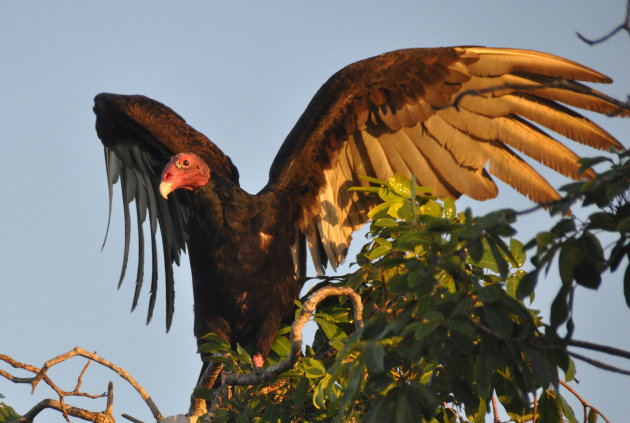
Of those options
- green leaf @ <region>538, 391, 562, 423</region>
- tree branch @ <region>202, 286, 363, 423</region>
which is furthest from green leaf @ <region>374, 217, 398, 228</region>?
green leaf @ <region>538, 391, 562, 423</region>

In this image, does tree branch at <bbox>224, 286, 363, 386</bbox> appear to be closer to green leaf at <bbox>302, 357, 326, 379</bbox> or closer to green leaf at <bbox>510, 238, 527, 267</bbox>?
green leaf at <bbox>302, 357, 326, 379</bbox>

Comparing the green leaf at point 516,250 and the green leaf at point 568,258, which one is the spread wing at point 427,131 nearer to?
the green leaf at point 516,250

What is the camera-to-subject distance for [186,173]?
15.0 feet

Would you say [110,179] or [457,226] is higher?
[110,179]

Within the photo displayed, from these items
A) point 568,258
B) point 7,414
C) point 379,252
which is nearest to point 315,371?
point 379,252

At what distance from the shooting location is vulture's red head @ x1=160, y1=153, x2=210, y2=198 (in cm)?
458

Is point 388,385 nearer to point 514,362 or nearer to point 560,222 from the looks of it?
point 514,362

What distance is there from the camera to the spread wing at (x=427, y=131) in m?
4.39

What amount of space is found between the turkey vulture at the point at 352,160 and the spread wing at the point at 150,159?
4cm

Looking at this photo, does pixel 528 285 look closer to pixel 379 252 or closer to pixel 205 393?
pixel 379 252

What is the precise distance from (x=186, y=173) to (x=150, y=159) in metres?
0.90

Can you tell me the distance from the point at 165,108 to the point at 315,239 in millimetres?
1214

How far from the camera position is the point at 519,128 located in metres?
4.52

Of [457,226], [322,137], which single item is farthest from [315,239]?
[457,226]
